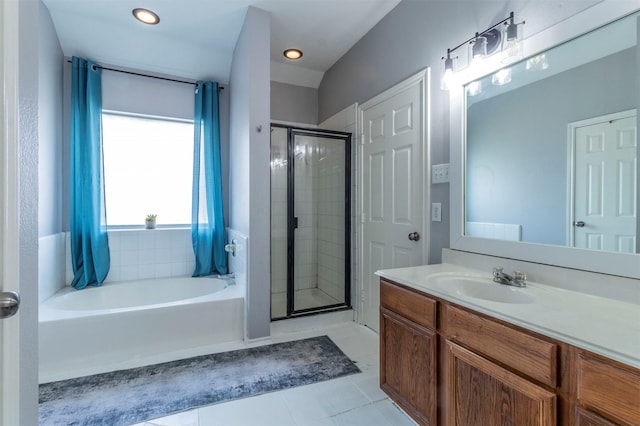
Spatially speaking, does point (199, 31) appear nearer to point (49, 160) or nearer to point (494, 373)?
point (49, 160)

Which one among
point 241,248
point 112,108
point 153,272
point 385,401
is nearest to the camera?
point 385,401

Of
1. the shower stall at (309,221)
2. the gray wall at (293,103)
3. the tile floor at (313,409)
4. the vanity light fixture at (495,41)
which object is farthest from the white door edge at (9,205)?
the gray wall at (293,103)

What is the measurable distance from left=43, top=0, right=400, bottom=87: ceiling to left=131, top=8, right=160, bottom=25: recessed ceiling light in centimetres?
5

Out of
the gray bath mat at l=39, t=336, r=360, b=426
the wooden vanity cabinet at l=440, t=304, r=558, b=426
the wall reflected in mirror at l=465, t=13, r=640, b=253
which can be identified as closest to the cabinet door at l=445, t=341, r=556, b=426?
the wooden vanity cabinet at l=440, t=304, r=558, b=426

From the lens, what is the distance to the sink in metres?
1.31

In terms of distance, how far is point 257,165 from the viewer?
7.73 ft

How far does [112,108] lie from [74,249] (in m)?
1.37

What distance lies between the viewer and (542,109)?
4.65ft

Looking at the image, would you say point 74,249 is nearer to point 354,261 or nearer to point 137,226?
point 137,226

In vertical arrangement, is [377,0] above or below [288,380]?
above

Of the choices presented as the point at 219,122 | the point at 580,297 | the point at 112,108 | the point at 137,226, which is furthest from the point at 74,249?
the point at 580,297

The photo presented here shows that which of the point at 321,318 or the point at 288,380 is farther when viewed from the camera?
the point at 321,318

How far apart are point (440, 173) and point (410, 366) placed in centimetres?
117

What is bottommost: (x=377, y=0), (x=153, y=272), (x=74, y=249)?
(x=153, y=272)
